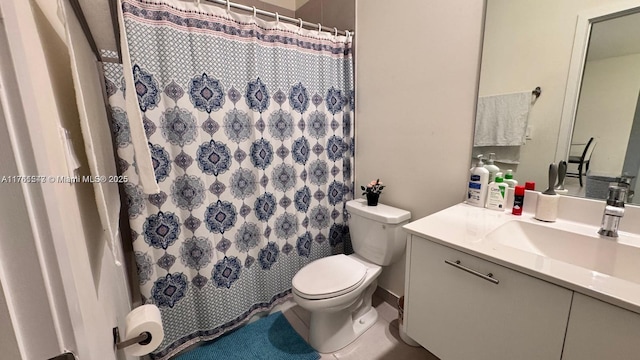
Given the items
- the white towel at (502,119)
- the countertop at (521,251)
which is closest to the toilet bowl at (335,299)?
the countertop at (521,251)

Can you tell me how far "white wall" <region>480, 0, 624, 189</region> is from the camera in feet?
3.27

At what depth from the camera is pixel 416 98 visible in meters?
1.48

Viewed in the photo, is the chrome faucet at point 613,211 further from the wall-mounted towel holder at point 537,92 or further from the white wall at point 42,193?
the white wall at point 42,193

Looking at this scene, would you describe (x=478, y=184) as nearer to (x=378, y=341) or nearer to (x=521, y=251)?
(x=521, y=251)

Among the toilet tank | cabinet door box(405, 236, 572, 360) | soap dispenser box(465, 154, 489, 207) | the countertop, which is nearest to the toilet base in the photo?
the toilet tank

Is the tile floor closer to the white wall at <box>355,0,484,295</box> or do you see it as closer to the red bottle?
the white wall at <box>355,0,484,295</box>

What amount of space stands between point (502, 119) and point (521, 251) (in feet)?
2.18

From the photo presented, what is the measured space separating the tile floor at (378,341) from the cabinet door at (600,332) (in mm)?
934

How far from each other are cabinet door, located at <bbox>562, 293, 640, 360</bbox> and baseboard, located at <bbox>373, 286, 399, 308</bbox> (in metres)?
1.17

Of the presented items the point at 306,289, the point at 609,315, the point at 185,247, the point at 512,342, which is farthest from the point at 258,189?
the point at 609,315

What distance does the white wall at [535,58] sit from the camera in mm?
998

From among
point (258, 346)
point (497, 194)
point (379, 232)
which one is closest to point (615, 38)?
point (497, 194)

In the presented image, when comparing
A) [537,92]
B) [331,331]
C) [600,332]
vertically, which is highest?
[537,92]

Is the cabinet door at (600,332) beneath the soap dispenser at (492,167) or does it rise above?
beneath
